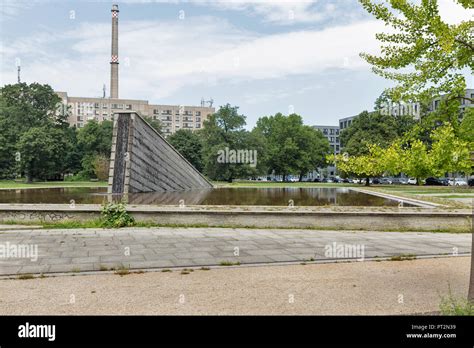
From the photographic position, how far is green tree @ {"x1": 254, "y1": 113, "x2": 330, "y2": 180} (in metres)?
71.2

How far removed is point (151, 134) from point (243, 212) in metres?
12.9

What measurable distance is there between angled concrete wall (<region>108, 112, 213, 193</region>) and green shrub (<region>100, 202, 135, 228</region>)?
7.50 m

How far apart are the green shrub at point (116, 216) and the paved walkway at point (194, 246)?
0.51 m

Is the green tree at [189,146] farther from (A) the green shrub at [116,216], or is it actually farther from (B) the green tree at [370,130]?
(A) the green shrub at [116,216]

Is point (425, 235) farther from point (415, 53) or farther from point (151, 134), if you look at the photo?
point (151, 134)

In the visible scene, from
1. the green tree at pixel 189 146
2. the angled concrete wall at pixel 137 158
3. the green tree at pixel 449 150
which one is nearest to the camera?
the green tree at pixel 449 150

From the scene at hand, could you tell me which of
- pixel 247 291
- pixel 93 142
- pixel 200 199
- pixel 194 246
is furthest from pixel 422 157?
pixel 93 142

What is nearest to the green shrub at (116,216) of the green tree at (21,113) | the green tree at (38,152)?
the green tree at (38,152)

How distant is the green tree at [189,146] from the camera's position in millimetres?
76438

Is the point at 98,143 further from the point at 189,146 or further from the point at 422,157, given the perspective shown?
the point at 422,157

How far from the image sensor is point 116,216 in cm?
1320

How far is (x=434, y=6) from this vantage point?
20.3ft
